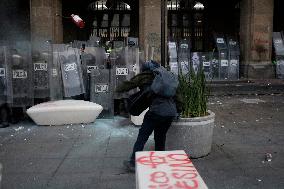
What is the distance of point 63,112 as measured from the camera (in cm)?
947

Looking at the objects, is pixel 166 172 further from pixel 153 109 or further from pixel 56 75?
pixel 56 75

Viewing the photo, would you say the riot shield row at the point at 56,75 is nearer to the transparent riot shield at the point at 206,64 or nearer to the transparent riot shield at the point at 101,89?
the transparent riot shield at the point at 101,89

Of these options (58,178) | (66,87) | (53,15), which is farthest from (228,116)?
(53,15)

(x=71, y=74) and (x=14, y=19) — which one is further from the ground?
(x=14, y=19)

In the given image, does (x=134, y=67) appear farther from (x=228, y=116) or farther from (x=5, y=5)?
(x=5, y=5)

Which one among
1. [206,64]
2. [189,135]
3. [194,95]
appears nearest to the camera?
[189,135]

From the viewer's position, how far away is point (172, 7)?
21047 millimetres

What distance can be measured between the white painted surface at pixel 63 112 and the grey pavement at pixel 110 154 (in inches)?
8.0

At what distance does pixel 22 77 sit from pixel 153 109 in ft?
17.3

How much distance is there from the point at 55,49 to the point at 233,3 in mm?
12878

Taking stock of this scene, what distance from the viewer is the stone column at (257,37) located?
1736 cm

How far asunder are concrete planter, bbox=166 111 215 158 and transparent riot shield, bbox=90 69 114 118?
3892 millimetres

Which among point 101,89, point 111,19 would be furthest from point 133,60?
point 111,19

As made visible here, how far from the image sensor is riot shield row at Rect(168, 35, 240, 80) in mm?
17625
